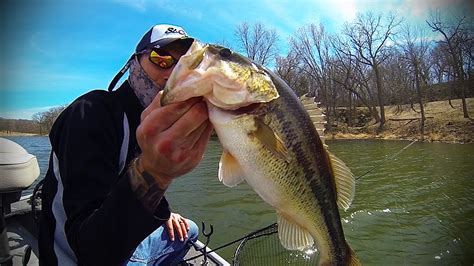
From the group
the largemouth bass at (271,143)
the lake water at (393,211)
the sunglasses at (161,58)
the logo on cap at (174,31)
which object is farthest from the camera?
the lake water at (393,211)

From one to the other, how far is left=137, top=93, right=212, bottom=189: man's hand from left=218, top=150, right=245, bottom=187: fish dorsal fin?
312 millimetres

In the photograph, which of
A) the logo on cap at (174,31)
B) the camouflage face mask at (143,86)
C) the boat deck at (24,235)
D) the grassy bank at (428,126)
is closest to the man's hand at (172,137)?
the camouflage face mask at (143,86)

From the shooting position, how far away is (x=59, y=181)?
1646 millimetres

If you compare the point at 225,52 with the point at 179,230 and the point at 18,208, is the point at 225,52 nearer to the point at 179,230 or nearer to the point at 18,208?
the point at 179,230

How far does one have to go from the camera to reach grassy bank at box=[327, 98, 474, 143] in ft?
78.4

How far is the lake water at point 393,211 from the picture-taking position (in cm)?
655

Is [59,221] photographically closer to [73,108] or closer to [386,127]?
[73,108]

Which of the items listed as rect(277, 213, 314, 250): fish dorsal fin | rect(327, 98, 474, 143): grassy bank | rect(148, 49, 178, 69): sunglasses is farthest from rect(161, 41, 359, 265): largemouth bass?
rect(327, 98, 474, 143): grassy bank

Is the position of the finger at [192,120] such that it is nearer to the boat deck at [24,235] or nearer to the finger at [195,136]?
the finger at [195,136]

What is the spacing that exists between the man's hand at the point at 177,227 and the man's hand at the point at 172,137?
189cm

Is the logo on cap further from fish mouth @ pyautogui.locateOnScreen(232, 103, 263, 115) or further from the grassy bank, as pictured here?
the grassy bank

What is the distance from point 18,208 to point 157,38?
3.04 meters

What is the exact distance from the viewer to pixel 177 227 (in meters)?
3.11

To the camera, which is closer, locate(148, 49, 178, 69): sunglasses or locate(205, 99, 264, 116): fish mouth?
locate(205, 99, 264, 116): fish mouth
